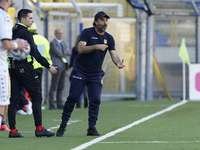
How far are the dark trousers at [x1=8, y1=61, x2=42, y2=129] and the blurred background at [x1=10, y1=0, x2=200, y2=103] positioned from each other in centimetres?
929

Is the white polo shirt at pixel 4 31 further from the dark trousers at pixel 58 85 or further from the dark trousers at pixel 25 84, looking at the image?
the dark trousers at pixel 58 85

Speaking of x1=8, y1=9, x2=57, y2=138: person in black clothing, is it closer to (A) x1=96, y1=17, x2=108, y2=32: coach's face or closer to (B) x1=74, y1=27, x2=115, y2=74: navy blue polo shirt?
(B) x1=74, y1=27, x2=115, y2=74: navy blue polo shirt

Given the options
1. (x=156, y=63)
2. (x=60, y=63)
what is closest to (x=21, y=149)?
(x=60, y=63)

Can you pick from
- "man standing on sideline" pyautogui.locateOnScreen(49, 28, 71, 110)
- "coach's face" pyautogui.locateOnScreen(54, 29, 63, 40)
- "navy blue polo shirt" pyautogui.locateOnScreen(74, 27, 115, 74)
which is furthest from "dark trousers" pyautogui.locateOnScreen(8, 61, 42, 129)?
"coach's face" pyautogui.locateOnScreen(54, 29, 63, 40)

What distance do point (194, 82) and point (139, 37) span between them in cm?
302

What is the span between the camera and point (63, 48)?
14.3 meters

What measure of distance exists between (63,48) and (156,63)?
5.72 metres

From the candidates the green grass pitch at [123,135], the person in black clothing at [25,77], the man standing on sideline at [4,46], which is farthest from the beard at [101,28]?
the man standing on sideline at [4,46]

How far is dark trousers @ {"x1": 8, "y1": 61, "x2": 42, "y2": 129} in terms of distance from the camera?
793 centimetres

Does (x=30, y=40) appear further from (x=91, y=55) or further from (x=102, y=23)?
(x=102, y=23)

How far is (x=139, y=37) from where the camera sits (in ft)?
63.9

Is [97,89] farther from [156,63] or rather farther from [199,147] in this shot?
[156,63]

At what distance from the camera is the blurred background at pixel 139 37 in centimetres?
1767

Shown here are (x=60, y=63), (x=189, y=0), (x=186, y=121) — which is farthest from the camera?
(x=189, y=0)
